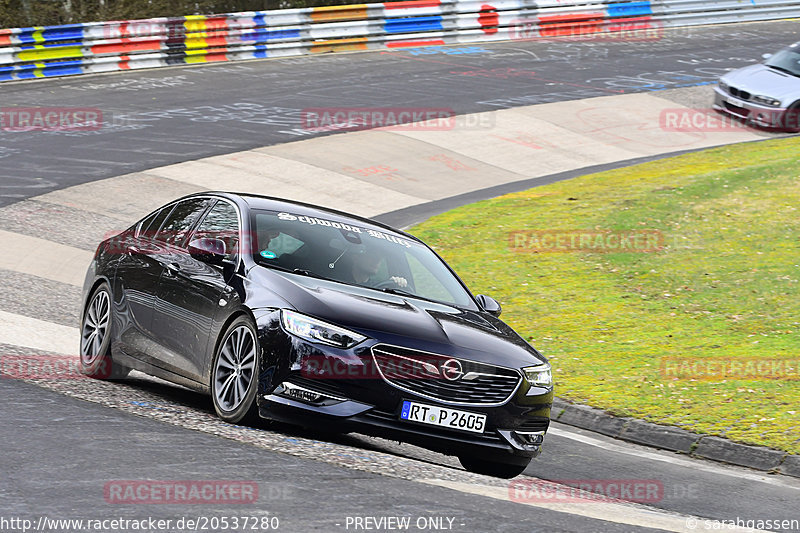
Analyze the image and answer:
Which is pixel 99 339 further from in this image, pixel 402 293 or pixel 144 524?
pixel 144 524

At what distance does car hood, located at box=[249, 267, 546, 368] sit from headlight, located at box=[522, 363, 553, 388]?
62mm

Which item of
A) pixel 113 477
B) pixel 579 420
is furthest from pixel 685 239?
pixel 113 477

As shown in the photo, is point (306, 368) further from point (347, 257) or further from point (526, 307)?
point (526, 307)

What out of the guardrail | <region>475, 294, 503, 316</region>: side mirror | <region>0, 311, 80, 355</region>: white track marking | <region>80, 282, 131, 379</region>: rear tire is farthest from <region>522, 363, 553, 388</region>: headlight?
the guardrail

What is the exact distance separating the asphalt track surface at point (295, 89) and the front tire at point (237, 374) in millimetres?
10187

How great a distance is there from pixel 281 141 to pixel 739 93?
10.2m

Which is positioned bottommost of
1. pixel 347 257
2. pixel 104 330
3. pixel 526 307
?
pixel 526 307

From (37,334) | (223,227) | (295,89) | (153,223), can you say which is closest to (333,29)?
(295,89)

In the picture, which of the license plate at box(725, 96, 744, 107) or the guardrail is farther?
the guardrail

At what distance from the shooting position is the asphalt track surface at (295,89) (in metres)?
20.2

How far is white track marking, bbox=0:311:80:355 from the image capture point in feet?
33.9

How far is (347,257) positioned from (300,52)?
22505 mm

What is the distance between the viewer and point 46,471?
6160 millimetres

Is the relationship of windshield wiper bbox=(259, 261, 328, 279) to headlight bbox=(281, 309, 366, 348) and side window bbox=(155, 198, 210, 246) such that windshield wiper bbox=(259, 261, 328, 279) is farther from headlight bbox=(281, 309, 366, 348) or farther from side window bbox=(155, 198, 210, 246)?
side window bbox=(155, 198, 210, 246)
